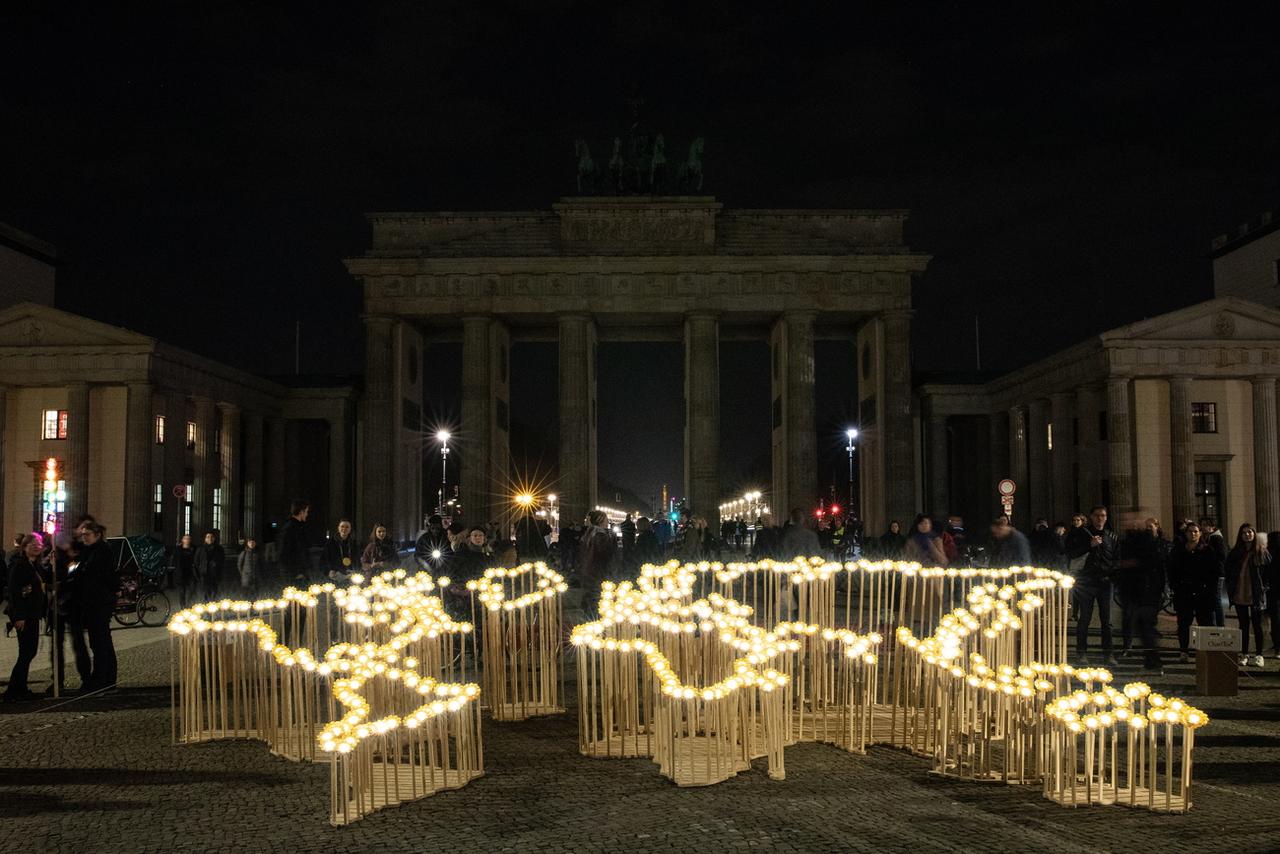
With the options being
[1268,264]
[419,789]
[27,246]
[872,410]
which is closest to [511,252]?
A: [872,410]

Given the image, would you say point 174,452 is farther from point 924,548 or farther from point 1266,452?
point 1266,452

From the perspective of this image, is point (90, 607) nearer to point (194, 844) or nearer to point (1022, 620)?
→ point (194, 844)

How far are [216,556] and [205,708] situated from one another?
12.7 meters

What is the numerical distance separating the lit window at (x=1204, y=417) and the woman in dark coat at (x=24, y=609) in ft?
133

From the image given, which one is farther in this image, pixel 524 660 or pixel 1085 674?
pixel 524 660

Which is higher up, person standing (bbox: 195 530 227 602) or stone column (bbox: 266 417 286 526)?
stone column (bbox: 266 417 286 526)

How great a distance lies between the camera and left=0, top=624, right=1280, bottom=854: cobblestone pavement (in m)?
6.95

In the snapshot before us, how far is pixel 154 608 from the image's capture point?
2244 cm

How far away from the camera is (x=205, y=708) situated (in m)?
11.4

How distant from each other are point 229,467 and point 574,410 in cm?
1571

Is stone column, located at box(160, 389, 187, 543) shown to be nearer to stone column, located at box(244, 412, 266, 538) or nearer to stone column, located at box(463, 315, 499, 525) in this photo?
stone column, located at box(244, 412, 266, 538)

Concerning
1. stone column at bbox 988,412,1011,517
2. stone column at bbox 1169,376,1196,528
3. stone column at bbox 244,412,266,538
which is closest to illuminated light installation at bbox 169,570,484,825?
stone column at bbox 1169,376,1196,528

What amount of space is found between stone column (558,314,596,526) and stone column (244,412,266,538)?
1431cm

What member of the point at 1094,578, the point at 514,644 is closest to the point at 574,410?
the point at 1094,578
